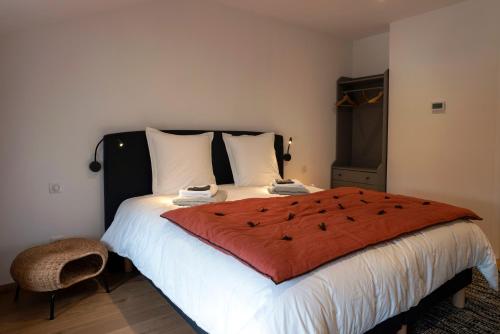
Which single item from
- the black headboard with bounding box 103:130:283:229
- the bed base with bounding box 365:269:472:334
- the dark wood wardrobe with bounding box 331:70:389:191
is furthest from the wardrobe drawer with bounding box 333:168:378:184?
the black headboard with bounding box 103:130:283:229

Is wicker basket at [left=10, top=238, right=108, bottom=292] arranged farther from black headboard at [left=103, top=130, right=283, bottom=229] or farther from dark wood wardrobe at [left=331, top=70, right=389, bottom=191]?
dark wood wardrobe at [left=331, top=70, right=389, bottom=191]

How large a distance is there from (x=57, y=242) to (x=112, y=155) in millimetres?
768

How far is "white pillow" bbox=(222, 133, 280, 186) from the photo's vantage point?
→ 323 cm

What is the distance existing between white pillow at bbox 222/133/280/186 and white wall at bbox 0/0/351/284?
0.30 metres

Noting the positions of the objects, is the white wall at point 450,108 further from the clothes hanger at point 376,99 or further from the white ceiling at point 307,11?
the white ceiling at point 307,11

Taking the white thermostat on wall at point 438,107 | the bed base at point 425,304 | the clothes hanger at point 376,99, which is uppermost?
the clothes hanger at point 376,99

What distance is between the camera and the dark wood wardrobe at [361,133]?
4031 mm

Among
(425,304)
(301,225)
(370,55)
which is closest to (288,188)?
(301,225)

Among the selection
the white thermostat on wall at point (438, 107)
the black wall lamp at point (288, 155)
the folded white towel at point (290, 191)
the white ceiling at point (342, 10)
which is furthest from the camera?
the black wall lamp at point (288, 155)

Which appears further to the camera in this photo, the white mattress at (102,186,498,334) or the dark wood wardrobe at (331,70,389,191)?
the dark wood wardrobe at (331,70,389,191)

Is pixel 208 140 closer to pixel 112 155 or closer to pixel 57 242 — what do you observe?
pixel 112 155

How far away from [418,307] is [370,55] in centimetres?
349

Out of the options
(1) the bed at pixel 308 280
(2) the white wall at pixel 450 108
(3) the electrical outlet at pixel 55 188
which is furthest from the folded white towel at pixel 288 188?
(3) the electrical outlet at pixel 55 188

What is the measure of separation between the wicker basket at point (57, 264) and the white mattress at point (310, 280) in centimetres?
41
